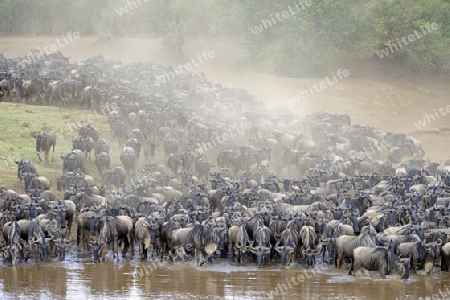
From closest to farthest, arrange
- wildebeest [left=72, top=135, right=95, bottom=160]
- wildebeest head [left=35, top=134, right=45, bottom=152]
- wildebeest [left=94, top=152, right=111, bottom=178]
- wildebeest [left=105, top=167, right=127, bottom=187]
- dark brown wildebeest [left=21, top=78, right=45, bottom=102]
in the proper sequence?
wildebeest [left=105, top=167, right=127, bottom=187] → wildebeest [left=94, top=152, right=111, bottom=178] → wildebeest head [left=35, top=134, right=45, bottom=152] → wildebeest [left=72, top=135, right=95, bottom=160] → dark brown wildebeest [left=21, top=78, right=45, bottom=102]

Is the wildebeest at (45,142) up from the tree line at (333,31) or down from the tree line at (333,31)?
down

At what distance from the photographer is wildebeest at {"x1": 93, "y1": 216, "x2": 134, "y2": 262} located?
70.4 feet

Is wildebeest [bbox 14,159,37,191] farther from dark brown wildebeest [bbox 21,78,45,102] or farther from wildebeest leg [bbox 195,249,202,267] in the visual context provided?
dark brown wildebeest [bbox 21,78,45,102]

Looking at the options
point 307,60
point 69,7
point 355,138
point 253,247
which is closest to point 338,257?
point 253,247

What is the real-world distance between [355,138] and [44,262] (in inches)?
823

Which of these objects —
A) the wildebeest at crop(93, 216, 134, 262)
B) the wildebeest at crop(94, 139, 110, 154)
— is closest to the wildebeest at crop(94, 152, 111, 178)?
the wildebeest at crop(94, 139, 110, 154)

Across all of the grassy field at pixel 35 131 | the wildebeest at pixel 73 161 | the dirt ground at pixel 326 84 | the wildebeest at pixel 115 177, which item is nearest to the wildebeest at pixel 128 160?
the grassy field at pixel 35 131

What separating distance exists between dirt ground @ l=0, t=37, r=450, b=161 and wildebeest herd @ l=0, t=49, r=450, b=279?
267 inches

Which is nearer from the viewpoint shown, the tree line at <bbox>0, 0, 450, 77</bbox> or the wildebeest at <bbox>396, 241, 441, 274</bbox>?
the wildebeest at <bbox>396, 241, 441, 274</bbox>

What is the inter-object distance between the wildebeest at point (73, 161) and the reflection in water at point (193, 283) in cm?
881

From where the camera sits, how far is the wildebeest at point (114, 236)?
21.5m

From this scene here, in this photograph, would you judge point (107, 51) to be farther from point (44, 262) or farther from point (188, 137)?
point (44, 262)

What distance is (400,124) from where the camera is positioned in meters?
50.7

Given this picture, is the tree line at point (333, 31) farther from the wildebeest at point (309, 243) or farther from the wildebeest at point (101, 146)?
the wildebeest at point (309, 243)
